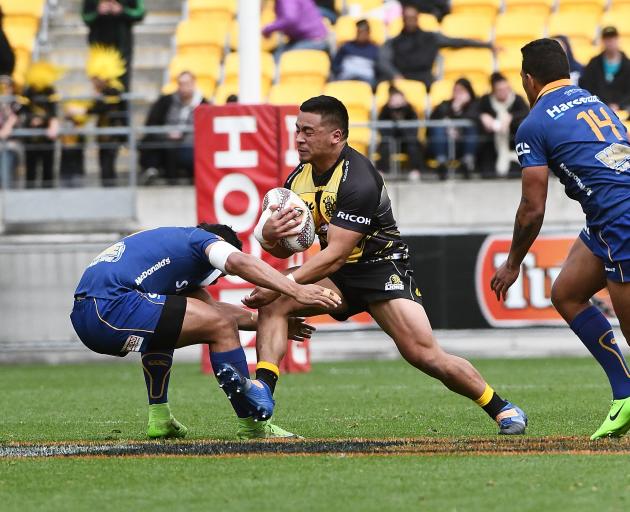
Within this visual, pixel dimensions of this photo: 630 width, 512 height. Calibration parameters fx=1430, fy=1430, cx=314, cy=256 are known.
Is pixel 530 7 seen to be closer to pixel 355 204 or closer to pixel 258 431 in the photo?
pixel 355 204

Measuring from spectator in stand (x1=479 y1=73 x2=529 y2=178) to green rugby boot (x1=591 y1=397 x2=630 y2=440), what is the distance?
8.73m

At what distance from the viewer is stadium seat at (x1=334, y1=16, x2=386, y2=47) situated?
19658mm

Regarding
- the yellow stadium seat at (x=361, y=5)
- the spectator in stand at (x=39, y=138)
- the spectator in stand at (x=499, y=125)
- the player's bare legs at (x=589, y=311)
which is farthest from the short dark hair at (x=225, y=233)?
the yellow stadium seat at (x=361, y=5)

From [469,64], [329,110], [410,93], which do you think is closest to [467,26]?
[469,64]

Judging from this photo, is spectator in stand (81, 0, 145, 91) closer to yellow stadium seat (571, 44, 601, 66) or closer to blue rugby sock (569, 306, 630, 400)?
yellow stadium seat (571, 44, 601, 66)

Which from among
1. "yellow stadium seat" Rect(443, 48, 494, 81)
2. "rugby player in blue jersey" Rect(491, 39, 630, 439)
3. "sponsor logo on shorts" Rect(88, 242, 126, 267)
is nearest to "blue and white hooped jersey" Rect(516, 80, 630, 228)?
"rugby player in blue jersey" Rect(491, 39, 630, 439)

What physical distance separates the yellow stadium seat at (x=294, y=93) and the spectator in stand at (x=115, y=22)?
197 centimetres

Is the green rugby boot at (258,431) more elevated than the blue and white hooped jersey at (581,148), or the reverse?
the blue and white hooped jersey at (581,148)

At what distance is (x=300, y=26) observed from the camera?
19.1 metres

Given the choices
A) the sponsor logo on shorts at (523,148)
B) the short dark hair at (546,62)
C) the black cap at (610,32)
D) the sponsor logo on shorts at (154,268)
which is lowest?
the sponsor logo on shorts at (154,268)

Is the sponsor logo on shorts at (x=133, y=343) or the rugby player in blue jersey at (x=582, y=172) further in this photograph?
the sponsor logo on shorts at (x=133, y=343)

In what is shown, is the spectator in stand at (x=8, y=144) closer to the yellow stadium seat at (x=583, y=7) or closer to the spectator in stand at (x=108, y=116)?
the spectator in stand at (x=108, y=116)

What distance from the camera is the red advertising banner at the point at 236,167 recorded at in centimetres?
1429

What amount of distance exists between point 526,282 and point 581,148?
27.0 ft
